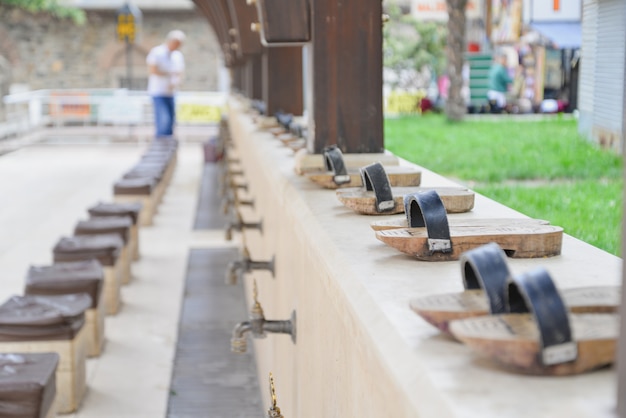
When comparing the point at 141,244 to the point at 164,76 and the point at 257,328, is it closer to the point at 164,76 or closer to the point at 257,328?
the point at 164,76

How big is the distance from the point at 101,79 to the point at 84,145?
654cm

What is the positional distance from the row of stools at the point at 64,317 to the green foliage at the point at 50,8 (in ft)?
58.9

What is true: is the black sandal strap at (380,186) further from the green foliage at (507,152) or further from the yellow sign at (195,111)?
the yellow sign at (195,111)

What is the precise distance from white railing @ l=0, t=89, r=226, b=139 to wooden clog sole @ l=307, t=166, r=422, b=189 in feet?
60.6

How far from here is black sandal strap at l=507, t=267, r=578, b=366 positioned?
120 cm

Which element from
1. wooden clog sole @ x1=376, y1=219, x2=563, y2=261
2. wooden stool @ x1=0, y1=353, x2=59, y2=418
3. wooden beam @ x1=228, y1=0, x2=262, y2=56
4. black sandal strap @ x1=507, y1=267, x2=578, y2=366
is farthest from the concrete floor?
black sandal strap @ x1=507, y1=267, x2=578, y2=366

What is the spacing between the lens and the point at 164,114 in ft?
50.7

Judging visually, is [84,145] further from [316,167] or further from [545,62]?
[316,167]

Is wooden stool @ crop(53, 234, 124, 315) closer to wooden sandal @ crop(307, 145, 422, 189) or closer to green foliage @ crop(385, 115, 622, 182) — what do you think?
green foliage @ crop(385, 115, 622, 182)

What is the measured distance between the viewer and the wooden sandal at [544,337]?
1200mm

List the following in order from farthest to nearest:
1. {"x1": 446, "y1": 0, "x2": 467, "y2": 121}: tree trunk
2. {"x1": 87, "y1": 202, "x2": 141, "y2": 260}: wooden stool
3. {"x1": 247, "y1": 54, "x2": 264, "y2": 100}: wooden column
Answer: {"x1": 446, "y1": 0, "x2": 467, "y2": 121}: tree trunk
{"x1": 247, "y1": 54, "x2": 264, "y2": 100}: wooden column
{"x1": 87, "y1": 202, "x2": 141, "y2": 260}: wooden stool

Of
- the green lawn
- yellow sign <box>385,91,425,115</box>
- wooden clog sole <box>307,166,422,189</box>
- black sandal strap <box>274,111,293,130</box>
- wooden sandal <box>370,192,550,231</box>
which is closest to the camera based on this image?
wooden sandal <box>370,192,550,231</box>

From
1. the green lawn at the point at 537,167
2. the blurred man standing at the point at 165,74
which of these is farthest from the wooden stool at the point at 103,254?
the blurred man standing at the point at 165,74

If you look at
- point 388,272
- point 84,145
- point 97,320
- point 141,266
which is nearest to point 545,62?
point 84,145
